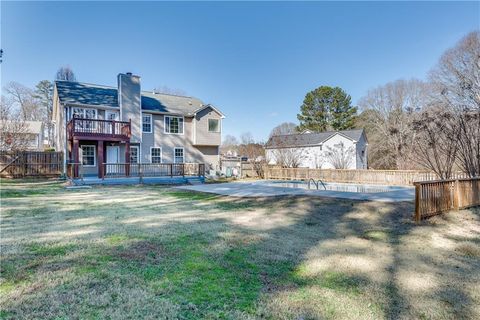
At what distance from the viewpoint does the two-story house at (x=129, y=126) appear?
18.8 m

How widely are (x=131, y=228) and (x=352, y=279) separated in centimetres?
447

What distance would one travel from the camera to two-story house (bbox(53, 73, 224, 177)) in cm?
1881

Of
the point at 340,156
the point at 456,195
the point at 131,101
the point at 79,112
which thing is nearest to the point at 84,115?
the point at 79,112

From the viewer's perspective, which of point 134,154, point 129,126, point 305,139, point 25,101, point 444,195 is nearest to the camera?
point 444,195

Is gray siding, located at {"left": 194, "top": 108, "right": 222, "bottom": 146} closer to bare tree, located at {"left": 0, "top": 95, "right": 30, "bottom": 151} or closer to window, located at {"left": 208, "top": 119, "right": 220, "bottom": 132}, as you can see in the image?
window, located at {"left": 208, "top": 119, "right": 220, "bottom": 132}

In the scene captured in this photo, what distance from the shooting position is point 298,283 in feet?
12.3

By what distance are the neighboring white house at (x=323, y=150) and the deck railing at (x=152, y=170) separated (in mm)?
9650

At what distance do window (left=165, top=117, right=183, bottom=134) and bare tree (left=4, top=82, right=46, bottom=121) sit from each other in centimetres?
Result: 2215

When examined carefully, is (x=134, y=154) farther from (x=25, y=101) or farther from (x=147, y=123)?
→ (x=25, y=101)

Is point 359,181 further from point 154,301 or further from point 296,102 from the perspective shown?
point 296,102


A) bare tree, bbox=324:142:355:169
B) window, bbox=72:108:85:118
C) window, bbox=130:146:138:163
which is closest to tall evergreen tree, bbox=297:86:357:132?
bare tree, bbox=324:142:355:169

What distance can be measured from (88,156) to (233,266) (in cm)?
1873

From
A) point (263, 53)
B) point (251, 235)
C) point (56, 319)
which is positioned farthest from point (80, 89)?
point (56, 319)

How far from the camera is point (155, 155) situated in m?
22.5
